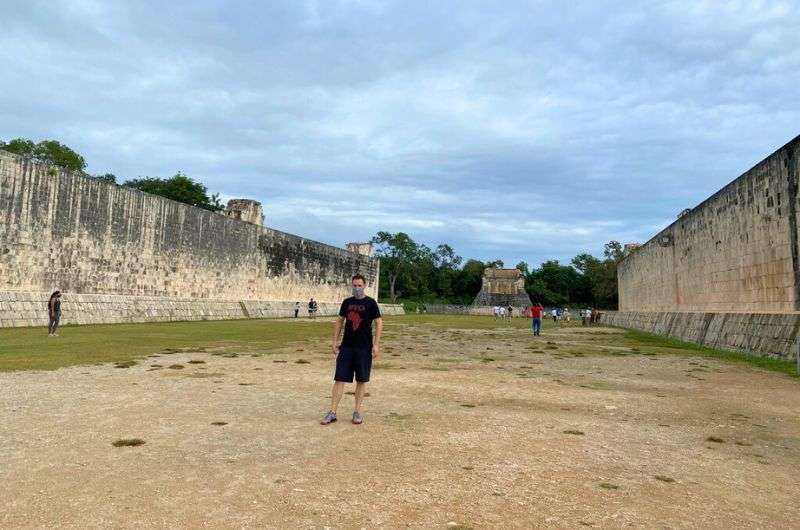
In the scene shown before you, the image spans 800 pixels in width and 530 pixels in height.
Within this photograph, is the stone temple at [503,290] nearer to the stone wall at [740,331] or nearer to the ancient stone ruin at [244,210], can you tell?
the ancient stone ruin at [244,210]

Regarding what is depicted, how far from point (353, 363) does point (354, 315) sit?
43cm

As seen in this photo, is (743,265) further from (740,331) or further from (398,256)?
(398,256)

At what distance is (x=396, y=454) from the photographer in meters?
3.77

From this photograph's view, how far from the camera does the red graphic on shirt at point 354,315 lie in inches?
195

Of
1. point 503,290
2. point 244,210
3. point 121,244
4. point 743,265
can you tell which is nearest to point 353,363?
point 743,265

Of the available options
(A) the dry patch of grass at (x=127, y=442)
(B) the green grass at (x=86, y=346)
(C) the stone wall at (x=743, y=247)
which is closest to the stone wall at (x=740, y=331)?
(C) the stone wall at (x=743, y=247)

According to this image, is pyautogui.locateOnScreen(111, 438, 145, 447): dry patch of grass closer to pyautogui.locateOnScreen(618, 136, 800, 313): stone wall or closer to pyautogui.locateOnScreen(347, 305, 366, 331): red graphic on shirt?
pyautogui.locateOnScreen(347, 305, 366, 331): red graphic on shirt

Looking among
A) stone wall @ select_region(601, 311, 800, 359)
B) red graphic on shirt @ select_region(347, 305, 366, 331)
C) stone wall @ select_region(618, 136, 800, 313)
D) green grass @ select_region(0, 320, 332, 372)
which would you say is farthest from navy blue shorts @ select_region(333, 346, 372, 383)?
stone wall @ select_region(618, 136, 800, 313)

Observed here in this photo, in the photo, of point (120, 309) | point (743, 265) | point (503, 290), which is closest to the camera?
point (743, 265)

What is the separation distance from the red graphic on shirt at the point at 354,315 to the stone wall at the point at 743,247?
9072 mm

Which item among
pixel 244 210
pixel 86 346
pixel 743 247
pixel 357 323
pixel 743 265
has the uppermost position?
pixel 244 210

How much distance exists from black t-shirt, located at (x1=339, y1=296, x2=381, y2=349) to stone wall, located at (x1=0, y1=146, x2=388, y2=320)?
50.4 ft

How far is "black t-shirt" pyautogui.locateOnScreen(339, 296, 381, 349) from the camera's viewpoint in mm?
4941

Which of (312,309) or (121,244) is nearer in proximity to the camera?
(121,244)
